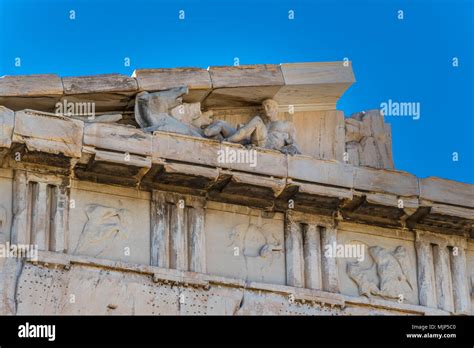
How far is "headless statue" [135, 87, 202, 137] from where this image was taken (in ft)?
71.7

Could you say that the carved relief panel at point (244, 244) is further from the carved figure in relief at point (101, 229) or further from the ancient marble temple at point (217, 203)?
the carved figure in relief at point (101, 229)

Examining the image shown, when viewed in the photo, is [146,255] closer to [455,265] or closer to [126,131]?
[126,131]

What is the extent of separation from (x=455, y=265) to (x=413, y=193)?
1018mm

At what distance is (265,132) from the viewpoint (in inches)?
879

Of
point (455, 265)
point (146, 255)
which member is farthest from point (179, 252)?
point (455, 265)

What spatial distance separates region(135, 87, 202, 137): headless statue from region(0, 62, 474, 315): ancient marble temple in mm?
15

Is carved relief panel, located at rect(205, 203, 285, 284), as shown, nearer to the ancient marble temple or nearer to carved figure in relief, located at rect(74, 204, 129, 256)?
the ancient marble temple

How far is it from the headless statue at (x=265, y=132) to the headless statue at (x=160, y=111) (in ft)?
0.94

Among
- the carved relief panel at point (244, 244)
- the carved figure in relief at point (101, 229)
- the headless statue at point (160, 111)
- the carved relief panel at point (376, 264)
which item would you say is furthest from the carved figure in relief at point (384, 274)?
the carved figure in relief at point (101, 229)

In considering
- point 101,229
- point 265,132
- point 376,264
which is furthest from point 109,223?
point 376,264

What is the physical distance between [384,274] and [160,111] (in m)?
3.04

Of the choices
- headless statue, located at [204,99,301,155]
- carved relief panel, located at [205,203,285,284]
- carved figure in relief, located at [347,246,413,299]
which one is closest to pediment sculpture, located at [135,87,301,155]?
headless statue, located at [204,99,301,155]

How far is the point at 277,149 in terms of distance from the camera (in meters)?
22.3
